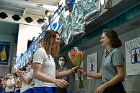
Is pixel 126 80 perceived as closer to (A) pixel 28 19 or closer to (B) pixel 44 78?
(B) pixel 44 78

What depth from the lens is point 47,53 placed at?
2105mm

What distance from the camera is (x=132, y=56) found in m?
2.58

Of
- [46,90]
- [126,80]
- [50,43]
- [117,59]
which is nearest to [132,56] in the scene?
[126,80]

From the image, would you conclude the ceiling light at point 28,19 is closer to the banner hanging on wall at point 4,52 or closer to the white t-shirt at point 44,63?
the banner hanging on wall at point 4,52

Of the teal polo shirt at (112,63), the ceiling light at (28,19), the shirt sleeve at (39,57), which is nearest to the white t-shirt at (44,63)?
the shirt sleeve at (39,57)

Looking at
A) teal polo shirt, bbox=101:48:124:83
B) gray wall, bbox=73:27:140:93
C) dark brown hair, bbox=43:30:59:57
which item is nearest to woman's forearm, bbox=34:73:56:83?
dark brown hair, bbox=43:30:59:57

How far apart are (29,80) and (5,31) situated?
7595 mm

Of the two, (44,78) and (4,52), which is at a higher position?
(4,52)

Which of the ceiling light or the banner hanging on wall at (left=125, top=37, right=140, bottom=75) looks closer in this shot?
the banner hanging on wall at (left=125, top=37, right=140, bottom=75)

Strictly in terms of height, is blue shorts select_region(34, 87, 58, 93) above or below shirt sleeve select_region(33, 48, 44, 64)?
below

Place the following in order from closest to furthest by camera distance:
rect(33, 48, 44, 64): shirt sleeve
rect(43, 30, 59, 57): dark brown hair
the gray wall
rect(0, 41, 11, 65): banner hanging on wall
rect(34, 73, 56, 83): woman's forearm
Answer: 1. rect(34, 73, 56, 83): woman's forearm
2. rect(33, 48, 44, 64): shirt sleeve
3. rect(43, 30, 59, 57): dark brown hair
4. the gray wall
5. rect(0, 41, 11, 65): banner hanging on wall

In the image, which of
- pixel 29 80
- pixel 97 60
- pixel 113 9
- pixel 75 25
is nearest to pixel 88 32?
pixel 97 60

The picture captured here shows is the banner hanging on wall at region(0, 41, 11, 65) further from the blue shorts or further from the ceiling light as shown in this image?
the blue shorts

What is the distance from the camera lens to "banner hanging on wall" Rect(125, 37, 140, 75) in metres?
2.49
